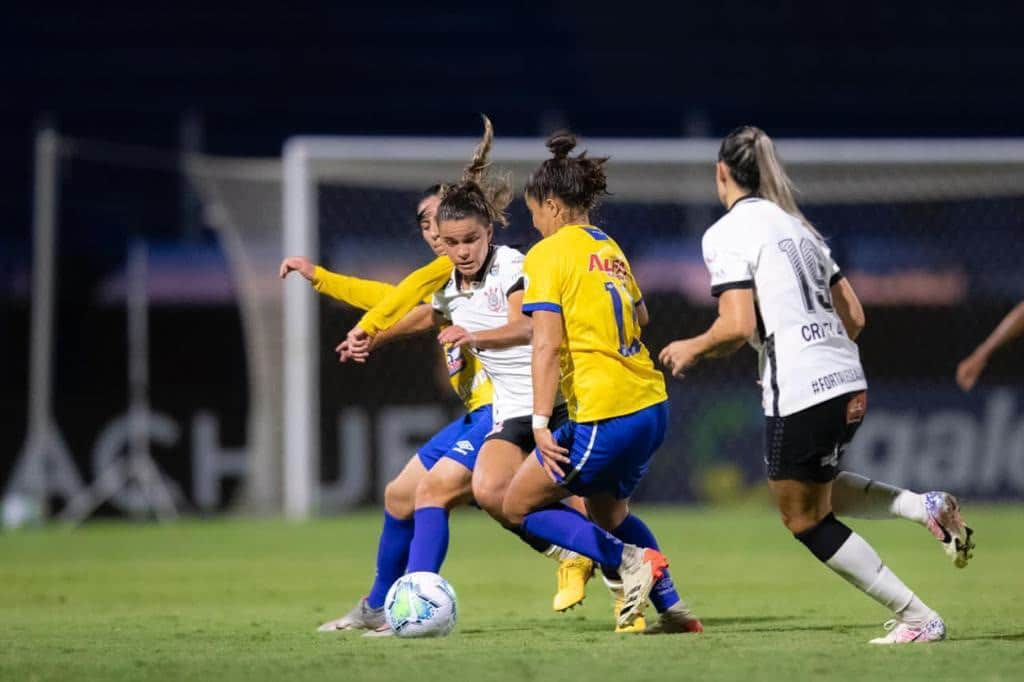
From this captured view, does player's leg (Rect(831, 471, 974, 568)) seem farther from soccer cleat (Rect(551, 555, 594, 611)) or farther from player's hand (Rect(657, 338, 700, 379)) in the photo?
soccer cleat (Rect(551, 555, 594, 611))

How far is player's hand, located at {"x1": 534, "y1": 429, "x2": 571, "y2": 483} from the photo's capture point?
19.0 feet

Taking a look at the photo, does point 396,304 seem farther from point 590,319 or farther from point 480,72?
point 480,72

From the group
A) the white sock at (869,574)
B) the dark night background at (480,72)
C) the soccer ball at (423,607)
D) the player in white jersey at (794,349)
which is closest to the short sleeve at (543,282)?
the player in white jersey at (794,349)

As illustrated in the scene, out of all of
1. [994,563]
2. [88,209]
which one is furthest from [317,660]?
[88,209]

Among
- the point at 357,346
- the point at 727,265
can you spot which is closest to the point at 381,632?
the point at 357,346

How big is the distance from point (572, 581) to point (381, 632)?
0.74 meters

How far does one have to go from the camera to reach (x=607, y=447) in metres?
5.89

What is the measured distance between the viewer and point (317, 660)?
5371 mm

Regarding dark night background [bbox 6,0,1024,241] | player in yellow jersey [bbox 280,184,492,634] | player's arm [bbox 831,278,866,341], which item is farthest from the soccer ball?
dark night background [bbox 6,0,1024,241]

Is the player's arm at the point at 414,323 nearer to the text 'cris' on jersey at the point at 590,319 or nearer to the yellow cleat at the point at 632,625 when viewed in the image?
the text 'cris' on jersey at the point at 590,319

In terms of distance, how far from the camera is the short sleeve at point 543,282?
19.1 ft

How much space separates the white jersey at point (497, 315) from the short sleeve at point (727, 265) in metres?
1.07

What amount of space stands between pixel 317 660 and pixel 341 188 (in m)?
8.78

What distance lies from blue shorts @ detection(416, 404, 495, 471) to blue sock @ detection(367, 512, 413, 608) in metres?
0.25
